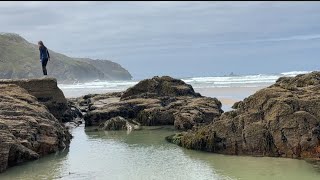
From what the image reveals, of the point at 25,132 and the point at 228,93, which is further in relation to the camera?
the point at 228,93

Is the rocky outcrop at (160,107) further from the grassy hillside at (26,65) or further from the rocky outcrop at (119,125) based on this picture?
the grassy hillside at (26,65)

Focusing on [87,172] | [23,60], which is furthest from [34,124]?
[23,60]

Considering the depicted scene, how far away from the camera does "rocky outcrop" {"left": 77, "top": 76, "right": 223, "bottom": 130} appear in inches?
1252

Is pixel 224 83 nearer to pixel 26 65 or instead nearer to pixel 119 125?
pixel 119 125

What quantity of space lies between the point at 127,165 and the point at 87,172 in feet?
5.86

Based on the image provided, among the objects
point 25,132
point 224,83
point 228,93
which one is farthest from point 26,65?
point 25,132

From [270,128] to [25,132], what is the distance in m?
10.9

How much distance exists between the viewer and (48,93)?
114 ft

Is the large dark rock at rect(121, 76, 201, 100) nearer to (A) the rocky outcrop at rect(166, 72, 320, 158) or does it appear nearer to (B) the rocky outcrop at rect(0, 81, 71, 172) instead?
(B) the rocky outcrop at rect(0, 81, 71, 172)

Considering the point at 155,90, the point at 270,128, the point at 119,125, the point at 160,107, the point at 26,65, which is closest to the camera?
the point at 270,128

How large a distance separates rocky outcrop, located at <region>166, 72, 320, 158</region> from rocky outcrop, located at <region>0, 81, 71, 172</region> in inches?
265

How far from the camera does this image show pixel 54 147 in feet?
78.6

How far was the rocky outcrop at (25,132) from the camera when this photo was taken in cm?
2047

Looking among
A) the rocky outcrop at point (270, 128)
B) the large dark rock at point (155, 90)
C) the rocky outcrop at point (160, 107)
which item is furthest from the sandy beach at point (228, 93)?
the rocky outcrop at point (270, 128)
